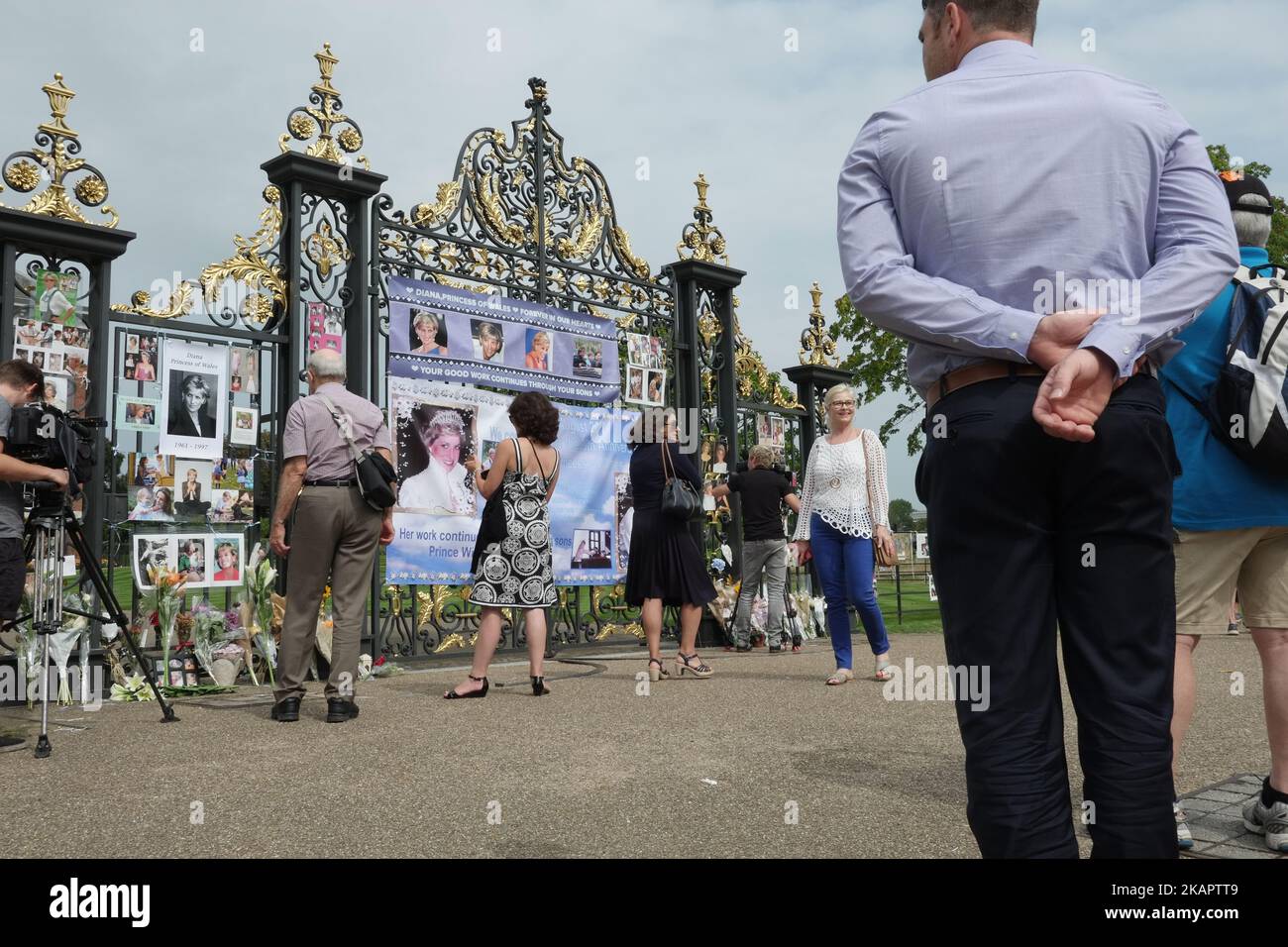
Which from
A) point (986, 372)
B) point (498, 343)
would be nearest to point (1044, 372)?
point (986, 372)

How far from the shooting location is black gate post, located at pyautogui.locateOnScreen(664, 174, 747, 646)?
11.1 metres

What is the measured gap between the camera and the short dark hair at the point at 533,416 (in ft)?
22.0

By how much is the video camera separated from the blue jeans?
14.6 feet

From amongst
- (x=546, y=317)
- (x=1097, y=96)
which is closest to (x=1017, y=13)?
(x=1097, y=96)

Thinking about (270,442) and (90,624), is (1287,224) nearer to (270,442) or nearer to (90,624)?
(270,442)

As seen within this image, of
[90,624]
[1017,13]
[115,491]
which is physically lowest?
[90,624]

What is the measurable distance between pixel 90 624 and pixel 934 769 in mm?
5335

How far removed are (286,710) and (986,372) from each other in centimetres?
476

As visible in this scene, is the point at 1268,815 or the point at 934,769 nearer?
the point at 1268,815

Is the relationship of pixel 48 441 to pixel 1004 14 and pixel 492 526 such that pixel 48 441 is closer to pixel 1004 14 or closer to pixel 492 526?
pixel 492 526

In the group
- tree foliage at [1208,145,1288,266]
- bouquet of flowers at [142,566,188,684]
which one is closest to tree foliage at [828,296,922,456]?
tree foliage at [1208,145,1288,266]

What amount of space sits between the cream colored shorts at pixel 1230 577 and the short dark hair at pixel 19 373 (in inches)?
205
